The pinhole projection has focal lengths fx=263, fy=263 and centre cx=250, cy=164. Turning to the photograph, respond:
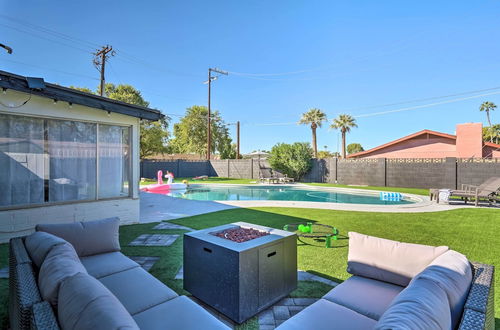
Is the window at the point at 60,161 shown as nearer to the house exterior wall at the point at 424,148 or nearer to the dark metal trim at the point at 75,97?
the dark metal trim at the point at 75,97

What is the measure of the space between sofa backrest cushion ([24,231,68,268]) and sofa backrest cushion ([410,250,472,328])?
8.03ft

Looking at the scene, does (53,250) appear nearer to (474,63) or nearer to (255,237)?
(255,237)

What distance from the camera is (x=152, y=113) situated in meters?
6.34

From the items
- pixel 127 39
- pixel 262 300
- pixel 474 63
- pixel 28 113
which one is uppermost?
pixel 127 39

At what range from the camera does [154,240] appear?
4.92m

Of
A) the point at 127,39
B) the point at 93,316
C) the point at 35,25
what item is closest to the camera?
the point at 93,316

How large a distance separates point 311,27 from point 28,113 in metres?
14.6

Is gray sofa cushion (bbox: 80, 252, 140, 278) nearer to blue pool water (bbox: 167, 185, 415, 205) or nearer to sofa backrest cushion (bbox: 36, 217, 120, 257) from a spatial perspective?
sofa backrest cushion (bbox: 36, 217, 120, 257)

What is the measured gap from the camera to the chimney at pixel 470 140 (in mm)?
19312

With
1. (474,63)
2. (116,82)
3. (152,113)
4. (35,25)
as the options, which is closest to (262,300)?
(152,113)

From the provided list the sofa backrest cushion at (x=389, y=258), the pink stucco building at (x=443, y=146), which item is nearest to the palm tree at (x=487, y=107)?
the pink stucco building at (x=443, y=146)

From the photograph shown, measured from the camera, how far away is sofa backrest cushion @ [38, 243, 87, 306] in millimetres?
1390

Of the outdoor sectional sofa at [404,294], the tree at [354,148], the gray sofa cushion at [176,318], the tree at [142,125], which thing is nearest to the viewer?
the outdoor sectional sofa at [404,294]

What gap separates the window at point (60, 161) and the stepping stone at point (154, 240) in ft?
5.87
